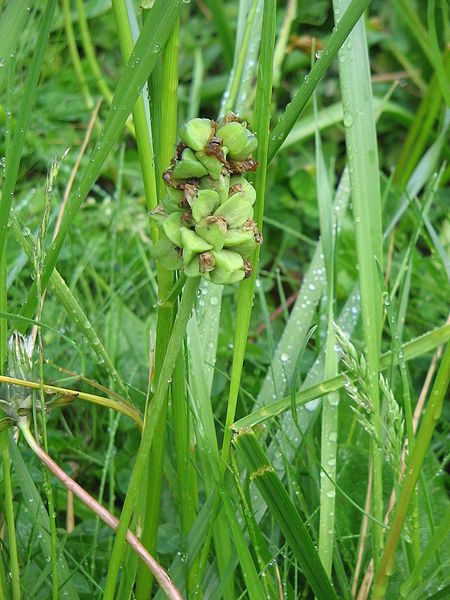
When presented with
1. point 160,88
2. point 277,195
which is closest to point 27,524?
point 160,88

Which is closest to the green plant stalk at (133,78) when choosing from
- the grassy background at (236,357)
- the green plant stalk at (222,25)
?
the grassy background at (236,357)

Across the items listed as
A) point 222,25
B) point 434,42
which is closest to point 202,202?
point 434,42

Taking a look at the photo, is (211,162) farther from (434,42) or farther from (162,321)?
(434,42)

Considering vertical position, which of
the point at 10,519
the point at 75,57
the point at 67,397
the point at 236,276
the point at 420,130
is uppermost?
the point at 75,57

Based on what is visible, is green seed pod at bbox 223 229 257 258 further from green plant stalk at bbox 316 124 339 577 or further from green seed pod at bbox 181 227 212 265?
green plant stalk at bbox 316 124 339 577

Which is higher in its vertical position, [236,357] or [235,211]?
[235,211]

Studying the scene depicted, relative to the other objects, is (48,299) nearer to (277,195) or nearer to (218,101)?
(277,195)

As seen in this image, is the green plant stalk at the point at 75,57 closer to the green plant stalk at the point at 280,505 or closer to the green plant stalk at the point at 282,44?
the green plant stalk at the point at 282,44

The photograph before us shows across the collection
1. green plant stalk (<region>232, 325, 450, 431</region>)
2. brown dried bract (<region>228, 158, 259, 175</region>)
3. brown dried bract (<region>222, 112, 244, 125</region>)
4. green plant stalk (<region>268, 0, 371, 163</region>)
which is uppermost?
green plant stalk (<region>268, 0, 371, 163</region>)

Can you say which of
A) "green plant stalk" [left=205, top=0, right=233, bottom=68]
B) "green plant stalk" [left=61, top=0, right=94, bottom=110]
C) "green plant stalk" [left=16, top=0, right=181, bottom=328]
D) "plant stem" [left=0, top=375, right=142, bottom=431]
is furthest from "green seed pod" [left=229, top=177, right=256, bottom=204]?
"green plant stalk" [left=205, top=0, right=233, bottom=68]
